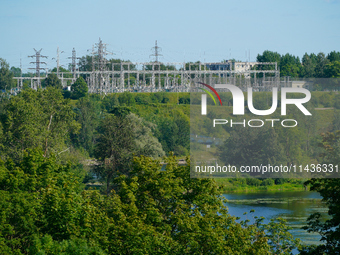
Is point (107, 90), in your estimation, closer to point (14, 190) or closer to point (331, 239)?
point (14, 190)

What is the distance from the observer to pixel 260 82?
234ft

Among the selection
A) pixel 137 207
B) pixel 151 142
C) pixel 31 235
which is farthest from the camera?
A: pixel 151 142

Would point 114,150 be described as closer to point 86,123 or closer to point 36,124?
point 36,124

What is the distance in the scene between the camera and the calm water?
95.6ft

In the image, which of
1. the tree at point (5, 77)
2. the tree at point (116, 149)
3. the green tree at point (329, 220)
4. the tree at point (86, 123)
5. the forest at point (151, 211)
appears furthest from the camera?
the tree at point (5, 77)

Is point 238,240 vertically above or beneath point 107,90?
beneath

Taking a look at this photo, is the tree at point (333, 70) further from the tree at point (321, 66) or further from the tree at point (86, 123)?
the tree at point (86, 123)

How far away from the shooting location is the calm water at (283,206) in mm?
29125

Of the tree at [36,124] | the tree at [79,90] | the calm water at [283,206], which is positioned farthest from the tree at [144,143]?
the tree at [79,90]

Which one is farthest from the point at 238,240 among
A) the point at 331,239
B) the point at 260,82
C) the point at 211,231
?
the point at 260,82

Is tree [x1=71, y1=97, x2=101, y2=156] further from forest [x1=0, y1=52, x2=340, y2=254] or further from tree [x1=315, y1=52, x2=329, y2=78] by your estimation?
tree [x1=315, y1=52, x2=329, y2=78]

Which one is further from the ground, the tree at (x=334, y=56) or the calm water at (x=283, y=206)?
the tree at (x=334, y=56)

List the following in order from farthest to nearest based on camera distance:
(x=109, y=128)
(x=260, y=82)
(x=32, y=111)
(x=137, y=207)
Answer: (x=260, y=82) < (x=109, y=128) < (x=32, y=111) < (x=137, y=207)

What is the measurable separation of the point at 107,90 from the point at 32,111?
4242 centimetres
